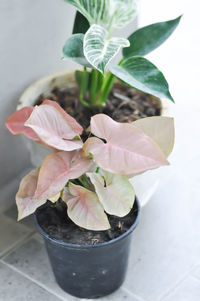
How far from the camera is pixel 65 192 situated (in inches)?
47.5

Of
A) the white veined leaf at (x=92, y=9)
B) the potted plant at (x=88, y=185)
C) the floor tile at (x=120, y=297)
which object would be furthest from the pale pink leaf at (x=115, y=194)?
the white veined leaf at (x=92, y=9)

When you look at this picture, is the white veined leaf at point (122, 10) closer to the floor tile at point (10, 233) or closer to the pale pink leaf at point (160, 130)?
the pale pink leaf at point (160, 130)

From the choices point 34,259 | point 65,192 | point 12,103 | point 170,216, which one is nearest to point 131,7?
point 12,103

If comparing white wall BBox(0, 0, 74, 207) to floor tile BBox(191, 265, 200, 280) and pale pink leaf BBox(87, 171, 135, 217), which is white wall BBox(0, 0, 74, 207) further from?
floor tile BBox(191, 265, 200, 280)

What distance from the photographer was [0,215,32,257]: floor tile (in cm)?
156

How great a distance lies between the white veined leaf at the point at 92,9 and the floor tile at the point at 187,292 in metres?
0.88

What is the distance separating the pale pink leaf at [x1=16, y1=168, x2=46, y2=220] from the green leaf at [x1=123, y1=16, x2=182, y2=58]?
515 millimetres

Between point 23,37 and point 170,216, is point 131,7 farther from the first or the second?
point 170,216

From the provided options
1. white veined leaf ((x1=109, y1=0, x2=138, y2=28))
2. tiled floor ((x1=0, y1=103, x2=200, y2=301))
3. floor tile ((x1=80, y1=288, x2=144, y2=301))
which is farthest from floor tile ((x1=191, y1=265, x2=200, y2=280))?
white veined leaf ((x1=109, y1=0, x2=138, y2=28))

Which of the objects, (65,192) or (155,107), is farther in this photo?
(155,107)

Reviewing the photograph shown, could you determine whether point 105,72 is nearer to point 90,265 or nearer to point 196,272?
point 90,265

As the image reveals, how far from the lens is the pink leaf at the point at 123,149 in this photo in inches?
40.9

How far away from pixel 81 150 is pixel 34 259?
541mm

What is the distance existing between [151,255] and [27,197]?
55 centimetres
